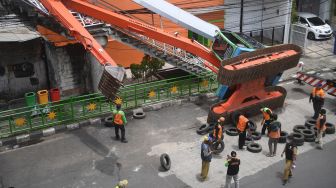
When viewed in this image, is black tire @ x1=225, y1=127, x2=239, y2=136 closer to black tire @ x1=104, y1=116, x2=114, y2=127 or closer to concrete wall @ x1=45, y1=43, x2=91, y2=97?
black tire @ x1=104, y1=116, x2=114, y2=127

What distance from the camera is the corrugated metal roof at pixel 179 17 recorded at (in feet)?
65.2

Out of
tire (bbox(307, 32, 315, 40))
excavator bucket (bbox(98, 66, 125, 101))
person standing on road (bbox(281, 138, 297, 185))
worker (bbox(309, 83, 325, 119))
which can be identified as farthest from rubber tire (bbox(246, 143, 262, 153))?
tire (bbox(307, 32, 315, 40))

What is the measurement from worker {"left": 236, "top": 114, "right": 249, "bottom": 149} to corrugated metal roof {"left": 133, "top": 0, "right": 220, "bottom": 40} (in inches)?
221

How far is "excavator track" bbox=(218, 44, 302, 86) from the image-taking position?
1764 centimetres

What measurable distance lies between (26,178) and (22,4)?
8.92m

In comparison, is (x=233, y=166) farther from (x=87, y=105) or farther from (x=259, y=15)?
(x=259, y=15)

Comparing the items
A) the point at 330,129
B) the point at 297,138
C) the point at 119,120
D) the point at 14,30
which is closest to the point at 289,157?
the point at 297,138

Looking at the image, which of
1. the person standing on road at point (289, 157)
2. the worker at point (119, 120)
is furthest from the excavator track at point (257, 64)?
the worker at point (119, 120)

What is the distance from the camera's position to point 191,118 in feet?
66.2

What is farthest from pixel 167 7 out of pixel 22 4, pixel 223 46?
pixel 22 4

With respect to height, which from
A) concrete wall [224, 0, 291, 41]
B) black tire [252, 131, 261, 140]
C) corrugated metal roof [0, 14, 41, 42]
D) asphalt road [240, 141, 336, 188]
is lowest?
asphalt road [240, 141, 336, 188]

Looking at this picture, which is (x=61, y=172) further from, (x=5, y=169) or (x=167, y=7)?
(x=167, y=7)

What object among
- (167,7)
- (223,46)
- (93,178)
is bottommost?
(93,178)

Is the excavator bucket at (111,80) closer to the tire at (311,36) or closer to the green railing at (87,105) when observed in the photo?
the green railing at (87,105)
